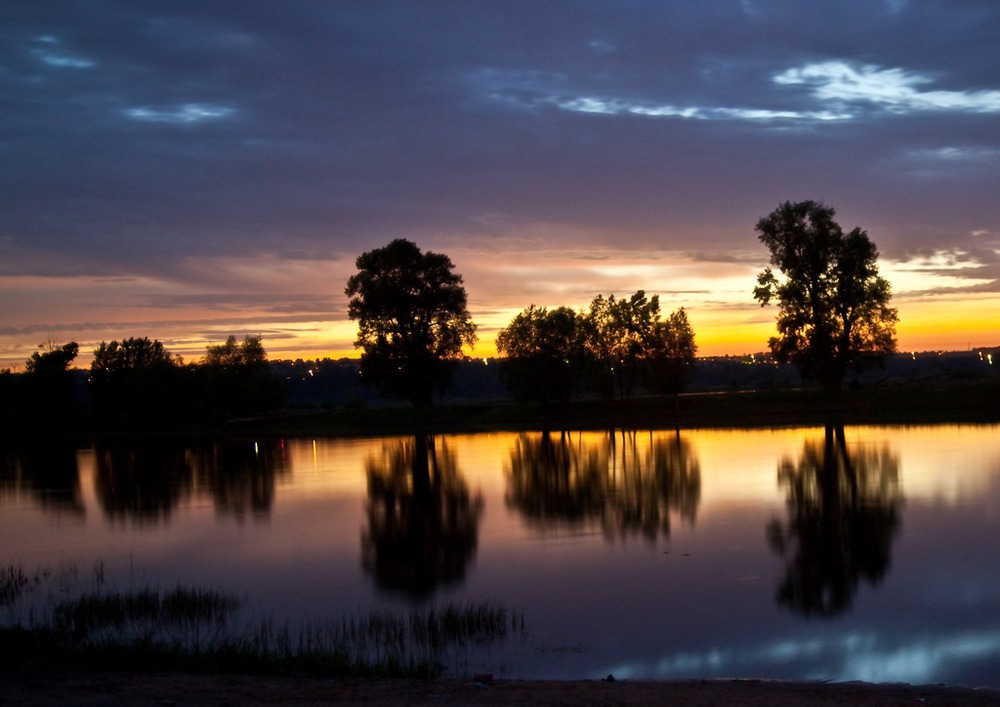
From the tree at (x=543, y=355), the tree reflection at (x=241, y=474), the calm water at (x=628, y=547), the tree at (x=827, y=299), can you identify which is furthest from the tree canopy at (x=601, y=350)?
the calm water at (x=628, y=547)

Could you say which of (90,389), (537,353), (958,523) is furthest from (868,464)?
(90,389)

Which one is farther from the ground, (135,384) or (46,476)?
(135,384)

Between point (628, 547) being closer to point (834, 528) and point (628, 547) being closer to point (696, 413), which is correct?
point (834, 528)

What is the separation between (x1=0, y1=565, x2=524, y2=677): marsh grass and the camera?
1175 cm

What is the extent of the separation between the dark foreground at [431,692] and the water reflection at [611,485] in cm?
1062

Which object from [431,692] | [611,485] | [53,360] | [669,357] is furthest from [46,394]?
[431,692]

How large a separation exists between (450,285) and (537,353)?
951 cm

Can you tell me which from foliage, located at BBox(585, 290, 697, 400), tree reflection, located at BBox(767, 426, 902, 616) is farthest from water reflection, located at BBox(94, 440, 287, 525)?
foliage, located at BBox(585, 290, 697, 400)

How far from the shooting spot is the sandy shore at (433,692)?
9781 millimetres

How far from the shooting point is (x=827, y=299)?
68.8m

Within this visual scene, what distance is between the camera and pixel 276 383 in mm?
98000

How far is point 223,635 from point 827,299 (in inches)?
2420

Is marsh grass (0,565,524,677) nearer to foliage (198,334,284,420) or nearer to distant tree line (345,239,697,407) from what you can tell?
distant tree line (345,239,697,407)

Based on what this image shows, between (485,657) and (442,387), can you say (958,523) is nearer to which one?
(485,657)
